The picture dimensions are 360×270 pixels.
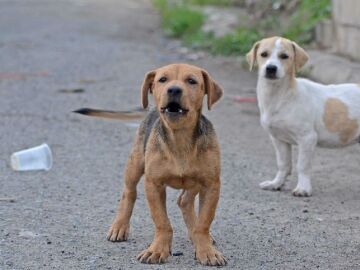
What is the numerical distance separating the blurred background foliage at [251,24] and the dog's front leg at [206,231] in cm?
852

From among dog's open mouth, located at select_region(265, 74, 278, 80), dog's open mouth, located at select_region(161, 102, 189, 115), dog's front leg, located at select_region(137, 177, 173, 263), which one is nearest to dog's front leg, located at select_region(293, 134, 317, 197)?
dog's open mouth, located at select_region(265, 74, 278, 80)

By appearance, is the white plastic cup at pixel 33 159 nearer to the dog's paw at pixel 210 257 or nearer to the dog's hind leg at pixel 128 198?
the dog's hind leg at pixel 128 198

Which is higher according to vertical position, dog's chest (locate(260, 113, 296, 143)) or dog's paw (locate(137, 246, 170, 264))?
dog's paw (locate(137, 246, 170, 264))

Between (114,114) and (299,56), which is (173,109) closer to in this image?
(114,114)

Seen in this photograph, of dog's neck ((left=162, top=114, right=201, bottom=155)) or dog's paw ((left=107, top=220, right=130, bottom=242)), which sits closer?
dog's neck ((left=162, top=114, right=201, bottom=155))

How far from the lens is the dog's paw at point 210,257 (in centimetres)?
527

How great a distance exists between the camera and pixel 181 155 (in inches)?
213

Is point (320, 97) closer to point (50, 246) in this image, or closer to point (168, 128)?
point (168, 128)

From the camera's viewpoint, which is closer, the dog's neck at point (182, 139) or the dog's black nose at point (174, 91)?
the dog's black nose at point (174, 91)

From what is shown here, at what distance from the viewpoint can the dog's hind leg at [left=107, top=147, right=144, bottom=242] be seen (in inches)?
229

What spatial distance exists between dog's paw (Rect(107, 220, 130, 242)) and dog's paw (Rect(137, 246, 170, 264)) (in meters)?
0.51

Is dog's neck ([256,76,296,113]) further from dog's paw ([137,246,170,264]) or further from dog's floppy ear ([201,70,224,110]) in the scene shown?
dog's paw ([137,246,170,264])

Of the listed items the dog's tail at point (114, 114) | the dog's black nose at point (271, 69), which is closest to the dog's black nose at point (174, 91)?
the dog's tail at point (114, 114)

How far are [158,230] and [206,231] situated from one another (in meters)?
0.29
